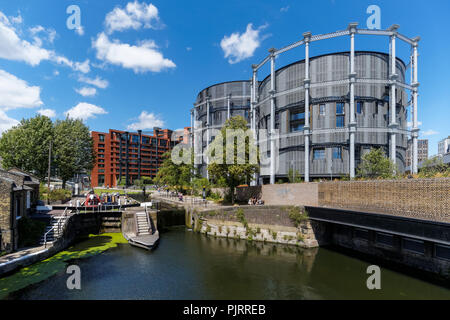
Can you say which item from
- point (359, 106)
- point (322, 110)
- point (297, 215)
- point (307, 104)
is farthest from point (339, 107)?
point (297, 215)

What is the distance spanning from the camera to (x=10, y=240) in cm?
1522

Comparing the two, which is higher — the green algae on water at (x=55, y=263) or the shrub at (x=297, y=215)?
the shrub at (x=297, y=215)

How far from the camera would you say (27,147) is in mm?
37531

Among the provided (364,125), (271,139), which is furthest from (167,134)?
(364,125)

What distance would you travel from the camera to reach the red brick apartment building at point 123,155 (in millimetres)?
107500

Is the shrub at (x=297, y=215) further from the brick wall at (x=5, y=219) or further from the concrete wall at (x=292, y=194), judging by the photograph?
the brick wall at (x=5, y=219)

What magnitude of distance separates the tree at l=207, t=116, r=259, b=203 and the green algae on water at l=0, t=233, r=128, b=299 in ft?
49.2

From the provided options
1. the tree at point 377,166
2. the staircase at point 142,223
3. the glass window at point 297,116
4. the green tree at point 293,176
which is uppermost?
the glass window at point 297,116

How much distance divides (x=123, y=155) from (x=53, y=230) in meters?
102

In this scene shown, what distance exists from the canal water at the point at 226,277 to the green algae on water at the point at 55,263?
2.23 ft

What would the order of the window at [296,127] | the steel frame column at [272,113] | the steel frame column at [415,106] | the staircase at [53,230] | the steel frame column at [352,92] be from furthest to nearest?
the steel frame column at [272,113] → the window at [296,127] → the steel frame column at [415,106] → the steel frame column at [352,92] → the staircase at [53,230]

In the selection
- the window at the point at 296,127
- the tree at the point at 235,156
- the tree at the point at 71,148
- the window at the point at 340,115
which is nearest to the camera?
the tree at the point at 235,156

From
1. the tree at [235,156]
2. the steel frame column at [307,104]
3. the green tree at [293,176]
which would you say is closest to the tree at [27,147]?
the tree at [235,156]

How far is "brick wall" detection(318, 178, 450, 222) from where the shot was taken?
14.2 metres
